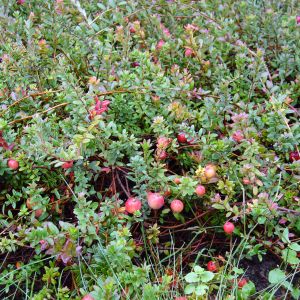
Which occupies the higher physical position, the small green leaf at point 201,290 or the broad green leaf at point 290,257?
the small green leaf at point 201,290

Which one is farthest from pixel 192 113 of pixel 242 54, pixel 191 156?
pixel 242 54

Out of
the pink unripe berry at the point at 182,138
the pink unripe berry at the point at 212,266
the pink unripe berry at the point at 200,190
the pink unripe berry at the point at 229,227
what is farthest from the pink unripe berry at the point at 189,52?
the pink unripe berry at the point at 212,266

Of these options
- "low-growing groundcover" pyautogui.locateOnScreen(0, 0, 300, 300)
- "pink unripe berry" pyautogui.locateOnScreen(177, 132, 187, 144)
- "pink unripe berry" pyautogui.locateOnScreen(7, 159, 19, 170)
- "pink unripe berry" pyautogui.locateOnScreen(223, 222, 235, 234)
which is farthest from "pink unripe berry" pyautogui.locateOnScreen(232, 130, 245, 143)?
"pink unripe berry" pyautogui.locateOnScreen(7, 159, 19, 170)

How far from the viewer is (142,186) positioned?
7.43ft

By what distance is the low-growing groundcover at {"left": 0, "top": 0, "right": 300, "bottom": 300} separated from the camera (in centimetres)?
214

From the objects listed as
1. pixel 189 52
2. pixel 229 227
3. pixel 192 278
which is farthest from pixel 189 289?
pixel 189 52

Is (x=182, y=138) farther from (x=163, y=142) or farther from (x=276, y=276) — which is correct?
(x=276, y=276)

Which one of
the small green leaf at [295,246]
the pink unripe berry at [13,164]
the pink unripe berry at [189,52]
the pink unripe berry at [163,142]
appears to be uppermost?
the pink unripe berry at [13,164]

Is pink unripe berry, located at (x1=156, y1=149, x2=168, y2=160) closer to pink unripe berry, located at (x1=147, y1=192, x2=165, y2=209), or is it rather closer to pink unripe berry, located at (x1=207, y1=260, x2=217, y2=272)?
pink unripe berry, located at (x1=147, y1=192, x2=165, y2=209)

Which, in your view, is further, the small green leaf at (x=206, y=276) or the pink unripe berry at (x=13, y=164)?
the pink unripe berry at (x=13, y=164)

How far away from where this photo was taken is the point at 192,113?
8.30 feet

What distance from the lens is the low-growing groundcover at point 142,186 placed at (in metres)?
2.14

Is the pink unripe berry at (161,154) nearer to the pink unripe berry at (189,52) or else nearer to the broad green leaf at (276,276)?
the broad green leaf at (276,276)

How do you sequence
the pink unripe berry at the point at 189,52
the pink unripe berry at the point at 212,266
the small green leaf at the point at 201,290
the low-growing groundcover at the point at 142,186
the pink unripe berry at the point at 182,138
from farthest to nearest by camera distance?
1. the pink unripe berry at the point at 189,52
2. the pink unripe berry at the point at 182,138
3. the pink unripe berry at the point at 212,266
4. the low-growing groundcover at the point at 142,186
5. the small green leaf at the point at 201,290
